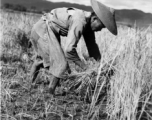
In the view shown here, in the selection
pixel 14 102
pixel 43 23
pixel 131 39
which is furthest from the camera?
pixel 43 23

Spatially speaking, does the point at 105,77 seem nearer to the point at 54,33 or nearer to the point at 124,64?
the point at 124,64

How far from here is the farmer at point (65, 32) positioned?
3.38m

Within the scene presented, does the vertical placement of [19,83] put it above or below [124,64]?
below

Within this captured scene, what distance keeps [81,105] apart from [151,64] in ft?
3.10

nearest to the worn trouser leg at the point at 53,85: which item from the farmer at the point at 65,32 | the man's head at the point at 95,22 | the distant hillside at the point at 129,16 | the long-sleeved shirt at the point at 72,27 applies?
A: the farmer at the point at 65,32

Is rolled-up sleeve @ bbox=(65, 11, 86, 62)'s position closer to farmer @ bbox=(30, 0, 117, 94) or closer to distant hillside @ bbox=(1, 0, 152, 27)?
farmer @ bbox=(30, 0, 117, 94)

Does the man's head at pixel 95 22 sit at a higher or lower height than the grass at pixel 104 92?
higher

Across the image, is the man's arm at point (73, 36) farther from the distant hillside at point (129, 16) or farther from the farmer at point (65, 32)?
the distant hillside at point (129, 16)

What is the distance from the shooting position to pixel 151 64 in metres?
3.36

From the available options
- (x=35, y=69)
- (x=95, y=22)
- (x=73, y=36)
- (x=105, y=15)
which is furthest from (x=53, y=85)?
(x=105, y=15)

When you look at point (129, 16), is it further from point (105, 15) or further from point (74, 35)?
point (74, 35)

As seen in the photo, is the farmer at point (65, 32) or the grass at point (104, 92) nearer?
the grass at point (104, 92)

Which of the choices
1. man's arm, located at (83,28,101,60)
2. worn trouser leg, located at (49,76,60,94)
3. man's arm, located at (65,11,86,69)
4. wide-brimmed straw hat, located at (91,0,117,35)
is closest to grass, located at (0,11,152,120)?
worn trouser leg, located at (49,76,60,94)

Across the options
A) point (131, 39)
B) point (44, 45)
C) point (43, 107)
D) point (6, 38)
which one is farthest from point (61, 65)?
point (6, 38)
